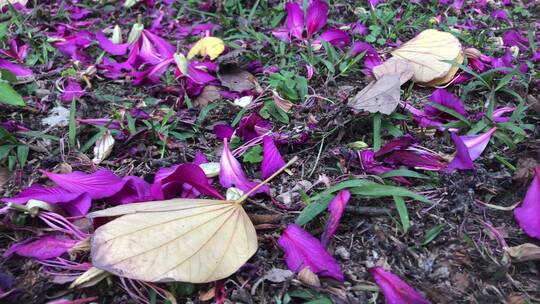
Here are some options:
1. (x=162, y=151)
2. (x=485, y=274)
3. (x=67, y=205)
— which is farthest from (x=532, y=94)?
(x=67, y=205)

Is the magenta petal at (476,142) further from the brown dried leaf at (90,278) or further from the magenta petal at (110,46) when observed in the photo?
the magenta petal at (110,46)

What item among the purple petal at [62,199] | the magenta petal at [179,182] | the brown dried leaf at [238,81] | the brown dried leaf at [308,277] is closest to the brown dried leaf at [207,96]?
the brown dried leaf at [238,81]

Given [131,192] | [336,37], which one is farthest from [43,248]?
[336,37]

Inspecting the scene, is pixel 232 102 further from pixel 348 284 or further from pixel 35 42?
pixel 35 42

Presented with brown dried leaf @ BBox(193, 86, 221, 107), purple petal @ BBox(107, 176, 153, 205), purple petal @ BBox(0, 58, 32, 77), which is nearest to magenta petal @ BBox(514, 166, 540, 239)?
purple petal @ BBox(107, 176, 153, 205)

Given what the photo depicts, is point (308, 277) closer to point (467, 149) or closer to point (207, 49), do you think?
point (467, 149)

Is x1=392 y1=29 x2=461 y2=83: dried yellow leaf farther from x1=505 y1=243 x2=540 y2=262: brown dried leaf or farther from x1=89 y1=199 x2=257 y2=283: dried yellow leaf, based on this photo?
x1=89 y1=199 x2=257 y2=283: dried yellow leaf
